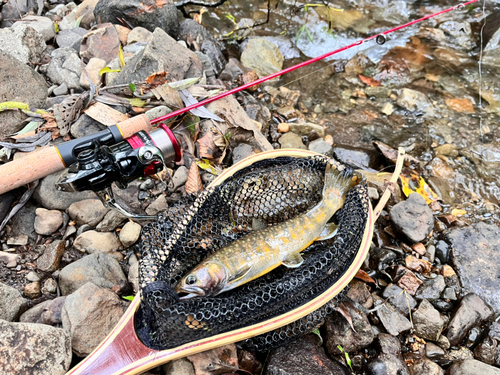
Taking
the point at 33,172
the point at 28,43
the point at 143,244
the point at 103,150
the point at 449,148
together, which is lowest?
the point at 449,148

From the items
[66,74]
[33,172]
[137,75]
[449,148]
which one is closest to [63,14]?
[66,74]

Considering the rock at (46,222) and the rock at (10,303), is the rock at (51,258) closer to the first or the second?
the rock at (46,222)

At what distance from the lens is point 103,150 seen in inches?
101

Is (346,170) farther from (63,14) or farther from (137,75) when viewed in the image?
(63,14)

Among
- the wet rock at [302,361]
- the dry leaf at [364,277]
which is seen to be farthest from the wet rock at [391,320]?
the wet rock at [302,361]

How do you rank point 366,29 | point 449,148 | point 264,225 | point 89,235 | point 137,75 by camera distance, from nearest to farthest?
1. point 264,225
2. point 89,235
3. point 137,75
4. point 449,148
5. point 366,29

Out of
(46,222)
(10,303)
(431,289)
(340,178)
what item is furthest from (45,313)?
(431,289)

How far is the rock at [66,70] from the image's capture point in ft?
12.1

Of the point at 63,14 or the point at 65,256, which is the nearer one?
the point at 65,256

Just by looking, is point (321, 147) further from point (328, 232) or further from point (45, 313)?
point (45, 313)

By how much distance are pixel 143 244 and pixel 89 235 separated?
0.92 m

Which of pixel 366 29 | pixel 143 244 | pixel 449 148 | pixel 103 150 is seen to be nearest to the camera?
pixel 143 244

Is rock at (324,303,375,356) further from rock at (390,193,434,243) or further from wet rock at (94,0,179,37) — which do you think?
wet rock at (94,0,179,37)

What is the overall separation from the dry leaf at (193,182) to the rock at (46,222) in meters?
1.12
